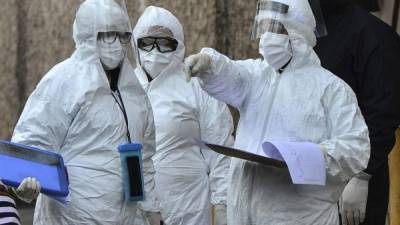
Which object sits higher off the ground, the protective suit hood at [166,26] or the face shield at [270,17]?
the face shield at [270,17]

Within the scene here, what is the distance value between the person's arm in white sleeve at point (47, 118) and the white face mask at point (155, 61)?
65.4 inches

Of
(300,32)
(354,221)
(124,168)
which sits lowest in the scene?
(354,221)

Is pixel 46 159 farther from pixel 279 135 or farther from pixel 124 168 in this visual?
pixel 279 135

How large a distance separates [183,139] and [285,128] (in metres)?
1.78

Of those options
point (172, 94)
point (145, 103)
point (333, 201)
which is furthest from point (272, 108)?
point (172, 94)

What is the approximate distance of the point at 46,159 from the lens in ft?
17.3

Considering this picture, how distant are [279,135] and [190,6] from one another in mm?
3711

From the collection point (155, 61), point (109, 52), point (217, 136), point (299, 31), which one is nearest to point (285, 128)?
point (299, 31)

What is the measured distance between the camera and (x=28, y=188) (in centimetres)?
512

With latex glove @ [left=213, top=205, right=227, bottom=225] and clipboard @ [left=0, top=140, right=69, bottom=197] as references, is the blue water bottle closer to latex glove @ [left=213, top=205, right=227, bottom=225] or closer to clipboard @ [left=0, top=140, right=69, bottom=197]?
clipboard @ [left=0, top=140, right=69, bottom=197]

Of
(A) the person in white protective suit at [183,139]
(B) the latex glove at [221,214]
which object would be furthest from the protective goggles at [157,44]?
(B) the latex glove at [221,214]

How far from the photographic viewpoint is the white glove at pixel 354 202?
233 inches

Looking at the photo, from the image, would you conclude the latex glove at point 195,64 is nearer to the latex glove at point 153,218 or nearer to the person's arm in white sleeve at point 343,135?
the person's arm in white sleeve at point 343,135

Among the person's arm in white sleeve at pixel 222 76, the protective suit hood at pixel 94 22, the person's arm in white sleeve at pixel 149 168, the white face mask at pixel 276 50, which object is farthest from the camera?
the person's arm in white sleeve at pixel 149 168
